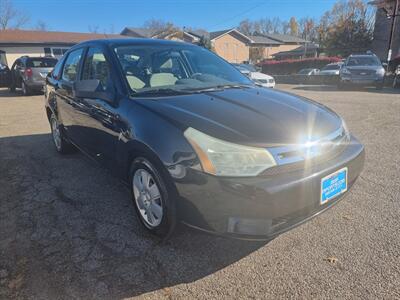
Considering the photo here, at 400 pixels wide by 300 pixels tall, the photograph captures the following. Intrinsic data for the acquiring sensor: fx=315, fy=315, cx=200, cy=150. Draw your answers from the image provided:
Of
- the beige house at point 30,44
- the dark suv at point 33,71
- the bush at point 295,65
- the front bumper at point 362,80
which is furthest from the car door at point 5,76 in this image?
the bush at point 295,65

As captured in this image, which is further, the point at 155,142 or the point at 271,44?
the point at 271,44

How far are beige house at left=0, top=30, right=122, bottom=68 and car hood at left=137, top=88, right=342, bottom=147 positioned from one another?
27927 mm

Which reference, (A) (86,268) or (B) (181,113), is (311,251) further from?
(A) (86,268)

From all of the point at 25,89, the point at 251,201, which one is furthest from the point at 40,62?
the point at 251,201

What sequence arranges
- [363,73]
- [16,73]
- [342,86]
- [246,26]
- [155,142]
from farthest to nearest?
[246,26], [16,73], [342,86], [363,73], [155,142]

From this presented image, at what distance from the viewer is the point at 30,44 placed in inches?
1127

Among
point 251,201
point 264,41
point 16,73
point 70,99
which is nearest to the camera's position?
point 251,201

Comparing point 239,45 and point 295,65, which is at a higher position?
point 239,45

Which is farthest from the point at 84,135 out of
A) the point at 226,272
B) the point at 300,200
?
the point at 300,200

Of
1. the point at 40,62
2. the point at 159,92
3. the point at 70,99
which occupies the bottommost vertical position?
the point at 70,99

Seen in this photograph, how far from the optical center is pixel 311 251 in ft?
7.71

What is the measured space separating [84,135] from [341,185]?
104 inches

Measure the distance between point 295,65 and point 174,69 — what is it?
33938mm

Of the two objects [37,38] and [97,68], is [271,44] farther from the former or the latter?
[97,68]
